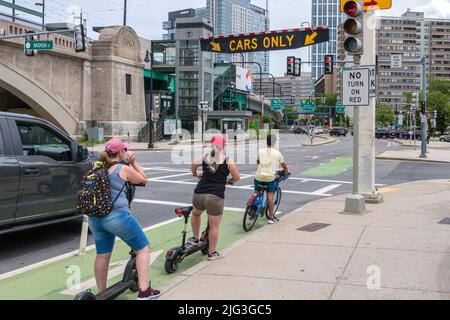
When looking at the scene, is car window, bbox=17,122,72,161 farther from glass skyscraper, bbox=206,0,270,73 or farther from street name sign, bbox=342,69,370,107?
glass skyscraper, bbox=206,0,270,73

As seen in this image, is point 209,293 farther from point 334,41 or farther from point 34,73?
point 334,41

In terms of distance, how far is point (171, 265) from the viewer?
632 centimetres

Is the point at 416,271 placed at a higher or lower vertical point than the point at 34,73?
lower

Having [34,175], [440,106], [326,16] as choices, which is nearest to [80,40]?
[34,175]

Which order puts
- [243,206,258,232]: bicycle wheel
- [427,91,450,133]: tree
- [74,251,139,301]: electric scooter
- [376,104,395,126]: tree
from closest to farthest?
1. [74,251,139,301]: electric scooter
2. [243,206,258,232]: bicycle wheel
3. [427,91,450,133]: tree
4. [376,104,395,126]: tree

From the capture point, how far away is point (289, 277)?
19.2 feet

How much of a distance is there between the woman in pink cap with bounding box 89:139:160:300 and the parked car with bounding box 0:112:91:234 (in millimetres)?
2703

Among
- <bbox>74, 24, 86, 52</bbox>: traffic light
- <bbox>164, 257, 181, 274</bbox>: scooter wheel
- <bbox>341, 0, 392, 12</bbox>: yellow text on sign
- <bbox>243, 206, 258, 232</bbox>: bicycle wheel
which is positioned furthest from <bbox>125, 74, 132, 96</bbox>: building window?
<bbox>164, 257, 181, 274</bbox>: scooter wheel

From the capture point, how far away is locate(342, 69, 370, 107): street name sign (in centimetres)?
1034

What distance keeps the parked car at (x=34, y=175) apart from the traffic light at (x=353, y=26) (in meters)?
5.71

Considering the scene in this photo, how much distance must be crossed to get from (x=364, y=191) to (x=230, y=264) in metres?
6.46

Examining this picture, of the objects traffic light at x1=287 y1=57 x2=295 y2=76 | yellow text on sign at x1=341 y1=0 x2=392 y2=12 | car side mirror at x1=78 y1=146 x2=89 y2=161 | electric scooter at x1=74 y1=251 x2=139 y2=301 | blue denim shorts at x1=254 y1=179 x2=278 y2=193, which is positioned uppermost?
traffic light at x1=287 y1=57 x2=295 y2=76

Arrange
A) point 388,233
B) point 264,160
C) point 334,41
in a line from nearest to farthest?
point 388,233, point 264,160, point 334,41

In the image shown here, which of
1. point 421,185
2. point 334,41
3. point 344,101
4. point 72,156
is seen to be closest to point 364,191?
point 344,101
